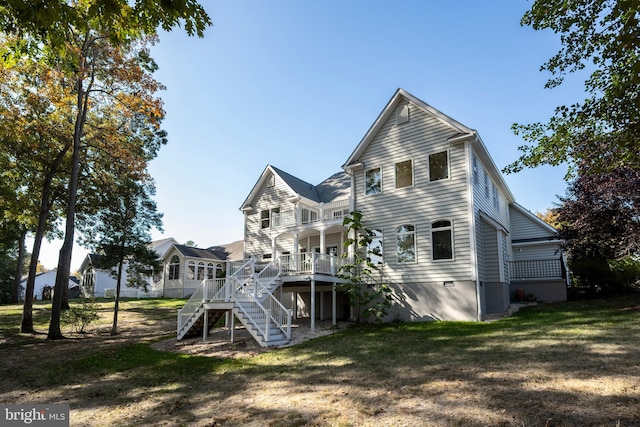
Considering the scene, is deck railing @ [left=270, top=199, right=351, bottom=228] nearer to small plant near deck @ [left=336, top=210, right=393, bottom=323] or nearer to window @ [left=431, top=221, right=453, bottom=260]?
small plant near deck @ [left=336, top=210, right=393, bottom=323]

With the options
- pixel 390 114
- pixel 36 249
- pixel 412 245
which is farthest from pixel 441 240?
pixel 36 249

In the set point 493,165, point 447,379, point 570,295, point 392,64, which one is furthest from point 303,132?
point 570,295

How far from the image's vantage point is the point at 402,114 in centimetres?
1656

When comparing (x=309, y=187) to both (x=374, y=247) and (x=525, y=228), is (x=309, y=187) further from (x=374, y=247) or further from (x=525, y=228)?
(x=525, y=228)

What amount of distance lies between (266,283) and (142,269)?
21.0 ft

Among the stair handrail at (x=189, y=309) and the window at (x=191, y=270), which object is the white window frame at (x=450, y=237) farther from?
the window at (x=191, y=270)

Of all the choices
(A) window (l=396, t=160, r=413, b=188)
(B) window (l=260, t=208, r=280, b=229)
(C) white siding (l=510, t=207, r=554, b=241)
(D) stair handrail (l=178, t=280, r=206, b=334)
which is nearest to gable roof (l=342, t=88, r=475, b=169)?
(A) window (l=396, t=160, r=413, b=188)

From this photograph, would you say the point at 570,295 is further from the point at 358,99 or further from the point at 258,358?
the point at 258,358

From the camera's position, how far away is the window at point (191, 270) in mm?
33688

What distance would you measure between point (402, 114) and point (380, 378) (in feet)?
38.8

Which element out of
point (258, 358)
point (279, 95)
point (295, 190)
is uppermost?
point (279, 95)

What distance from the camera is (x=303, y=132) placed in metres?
15.5

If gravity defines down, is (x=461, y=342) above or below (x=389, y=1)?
below

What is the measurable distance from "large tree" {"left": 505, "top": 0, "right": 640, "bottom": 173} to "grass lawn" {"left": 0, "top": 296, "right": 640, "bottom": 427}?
375 cm
